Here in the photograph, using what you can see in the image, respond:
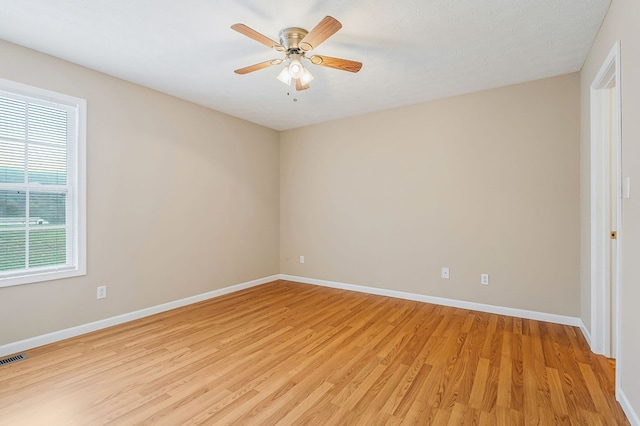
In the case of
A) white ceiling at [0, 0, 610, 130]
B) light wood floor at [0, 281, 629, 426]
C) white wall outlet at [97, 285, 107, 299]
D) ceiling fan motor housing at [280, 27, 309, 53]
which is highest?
white ceiling at [0, 0, 610, 130]

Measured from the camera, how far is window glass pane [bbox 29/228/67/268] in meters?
2.75

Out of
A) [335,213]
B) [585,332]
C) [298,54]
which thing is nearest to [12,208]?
[298,54]

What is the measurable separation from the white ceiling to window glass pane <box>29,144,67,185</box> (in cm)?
84

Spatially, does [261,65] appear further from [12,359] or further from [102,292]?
[12,359]

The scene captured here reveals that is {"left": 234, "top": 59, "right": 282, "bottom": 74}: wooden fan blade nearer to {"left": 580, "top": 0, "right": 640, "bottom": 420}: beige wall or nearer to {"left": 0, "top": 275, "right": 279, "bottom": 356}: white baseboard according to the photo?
{"left": 580, "top": 0, "right": 640, "bottom": 420}: beige wall

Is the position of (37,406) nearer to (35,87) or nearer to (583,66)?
(35,87)

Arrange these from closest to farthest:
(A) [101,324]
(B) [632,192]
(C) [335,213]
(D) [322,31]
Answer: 1. (B) [632,192]
2. (D) [322,31]
3. (A) [101,324]
4. (C) [335,213]

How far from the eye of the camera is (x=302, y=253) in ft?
16.8

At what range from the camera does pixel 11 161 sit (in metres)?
2.61

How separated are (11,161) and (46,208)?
461 mm

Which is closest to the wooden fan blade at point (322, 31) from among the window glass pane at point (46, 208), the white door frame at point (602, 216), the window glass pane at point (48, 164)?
the white door frame at point (602, 216)

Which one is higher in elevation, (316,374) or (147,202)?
(147,202)

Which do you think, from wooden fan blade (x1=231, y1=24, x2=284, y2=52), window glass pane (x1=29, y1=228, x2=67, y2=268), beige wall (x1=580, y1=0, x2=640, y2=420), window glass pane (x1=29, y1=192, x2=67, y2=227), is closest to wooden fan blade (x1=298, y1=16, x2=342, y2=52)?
wooden fan blade (x1=231, y1=24, x2=284, y2=52)

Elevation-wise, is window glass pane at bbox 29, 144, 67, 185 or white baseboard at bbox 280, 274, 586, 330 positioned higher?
window glass pane at bbox 29, 144, 67, 185
